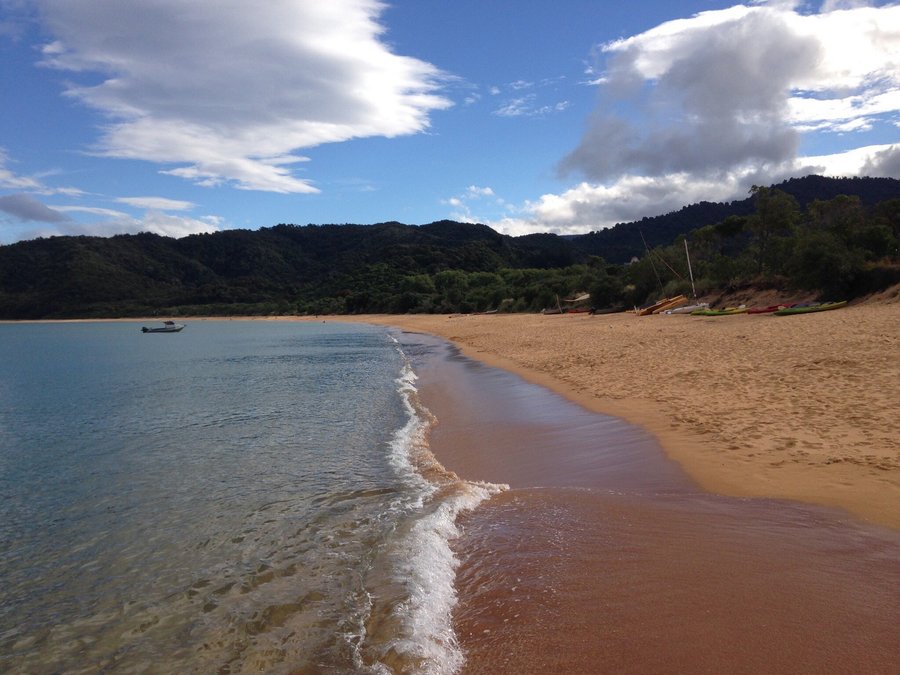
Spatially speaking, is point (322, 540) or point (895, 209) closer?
point (322, 540)

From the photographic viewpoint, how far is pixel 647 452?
7.64m

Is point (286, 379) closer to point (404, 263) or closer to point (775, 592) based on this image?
point (775, 592)

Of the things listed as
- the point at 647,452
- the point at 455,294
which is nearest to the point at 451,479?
the point at 647,452

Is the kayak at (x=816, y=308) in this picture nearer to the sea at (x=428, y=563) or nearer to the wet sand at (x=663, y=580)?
the sea at (x=428, y=563)

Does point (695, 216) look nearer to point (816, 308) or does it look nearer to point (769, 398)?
point (816, 308)

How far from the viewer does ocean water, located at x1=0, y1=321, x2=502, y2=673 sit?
12.8 ft

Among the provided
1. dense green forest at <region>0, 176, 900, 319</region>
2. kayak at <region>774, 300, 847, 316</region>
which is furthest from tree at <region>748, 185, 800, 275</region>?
kayak at <region>774, 300, 847, 316</region>

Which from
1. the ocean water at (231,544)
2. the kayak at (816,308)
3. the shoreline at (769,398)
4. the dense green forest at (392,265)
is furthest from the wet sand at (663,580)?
the dense green forest at (392,265)

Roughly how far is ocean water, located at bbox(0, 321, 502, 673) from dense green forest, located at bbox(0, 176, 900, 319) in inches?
1458

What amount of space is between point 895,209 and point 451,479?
4542 cm

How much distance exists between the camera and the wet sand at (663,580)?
3312mm

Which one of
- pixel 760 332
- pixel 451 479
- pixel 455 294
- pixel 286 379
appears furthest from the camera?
pixel 455 294

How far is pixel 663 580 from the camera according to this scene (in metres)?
4.18

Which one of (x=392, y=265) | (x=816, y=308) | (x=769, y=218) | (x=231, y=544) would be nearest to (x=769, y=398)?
(x=231, y=544)
